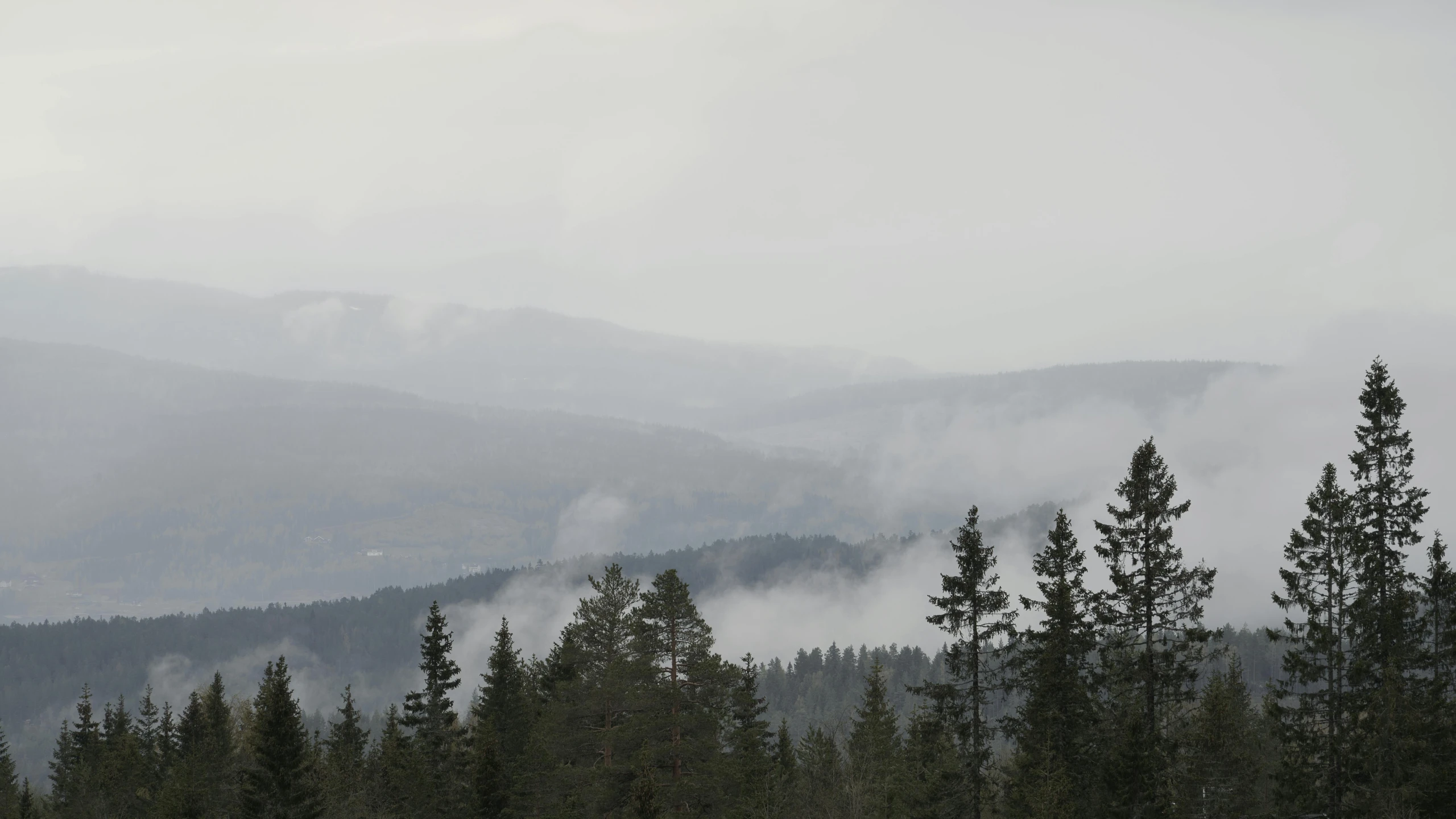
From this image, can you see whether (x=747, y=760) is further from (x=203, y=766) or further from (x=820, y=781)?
(x=203, y=766)

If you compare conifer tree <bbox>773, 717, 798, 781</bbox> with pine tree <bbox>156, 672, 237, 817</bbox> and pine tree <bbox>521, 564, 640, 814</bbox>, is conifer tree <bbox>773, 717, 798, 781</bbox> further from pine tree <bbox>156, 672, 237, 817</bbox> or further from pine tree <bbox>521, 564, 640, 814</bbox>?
pine tree <bbox>156, 672, 237, 817</bbox>

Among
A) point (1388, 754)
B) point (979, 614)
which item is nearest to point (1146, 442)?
point (979, 614)

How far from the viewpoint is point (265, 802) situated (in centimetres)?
6188

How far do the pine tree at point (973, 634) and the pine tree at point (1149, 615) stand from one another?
13.2 ft

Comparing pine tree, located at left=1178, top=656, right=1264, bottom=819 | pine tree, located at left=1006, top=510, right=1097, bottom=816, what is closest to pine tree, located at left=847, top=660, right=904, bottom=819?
pine tree, located at left=1006, top=510, right=1097, bottom=816

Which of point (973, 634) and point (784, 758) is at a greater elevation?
point (973, 634)

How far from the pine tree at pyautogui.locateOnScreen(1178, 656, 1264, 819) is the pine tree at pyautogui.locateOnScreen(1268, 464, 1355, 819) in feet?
13.3

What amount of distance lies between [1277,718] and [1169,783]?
4349 mm

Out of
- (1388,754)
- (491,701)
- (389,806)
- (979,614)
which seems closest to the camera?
(1388,754)

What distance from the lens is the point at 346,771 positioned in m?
82.8

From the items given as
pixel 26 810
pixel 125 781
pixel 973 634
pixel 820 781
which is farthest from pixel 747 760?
pixel 125 781

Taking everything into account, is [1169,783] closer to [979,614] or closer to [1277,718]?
[1277,718]

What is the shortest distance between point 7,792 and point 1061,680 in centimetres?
9574

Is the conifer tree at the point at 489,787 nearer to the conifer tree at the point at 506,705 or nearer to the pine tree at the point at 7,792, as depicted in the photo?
the conifer tree at the point at 506,705
